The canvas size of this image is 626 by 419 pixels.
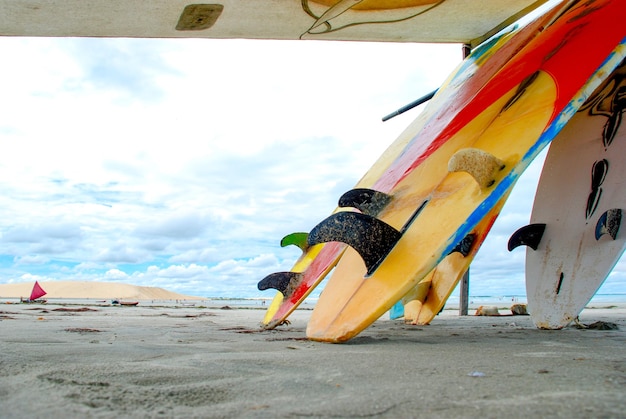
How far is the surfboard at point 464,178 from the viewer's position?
211 centimetres

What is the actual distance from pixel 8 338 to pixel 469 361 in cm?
196

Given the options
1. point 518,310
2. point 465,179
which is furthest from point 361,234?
point 518,310

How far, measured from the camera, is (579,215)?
3436mm

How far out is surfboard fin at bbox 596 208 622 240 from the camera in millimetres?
3164

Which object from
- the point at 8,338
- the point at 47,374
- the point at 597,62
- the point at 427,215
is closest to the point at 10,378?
the point at 47,374

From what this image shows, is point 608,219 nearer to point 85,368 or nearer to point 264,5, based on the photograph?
point 264,5

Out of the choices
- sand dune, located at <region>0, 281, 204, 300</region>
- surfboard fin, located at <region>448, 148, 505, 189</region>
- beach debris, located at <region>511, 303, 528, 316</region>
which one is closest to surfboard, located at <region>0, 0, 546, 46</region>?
surfboard fin, located at <region>448, 148, 505, 189</region>

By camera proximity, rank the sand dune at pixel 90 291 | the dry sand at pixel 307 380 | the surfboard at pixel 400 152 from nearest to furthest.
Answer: the dry sand at pixel 307 380 → the surfboard at pixel 400 152 → the sand dune at pixel 90 291

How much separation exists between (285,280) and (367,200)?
2.92ft

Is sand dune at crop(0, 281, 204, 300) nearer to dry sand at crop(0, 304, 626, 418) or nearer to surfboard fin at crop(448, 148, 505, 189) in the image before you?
dry sand at crop(0, 304, 626, 418)

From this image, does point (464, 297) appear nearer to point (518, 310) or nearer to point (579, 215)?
point (518, 310)

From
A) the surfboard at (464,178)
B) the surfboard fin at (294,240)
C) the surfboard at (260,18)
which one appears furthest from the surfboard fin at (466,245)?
the surfboard at (260,18)

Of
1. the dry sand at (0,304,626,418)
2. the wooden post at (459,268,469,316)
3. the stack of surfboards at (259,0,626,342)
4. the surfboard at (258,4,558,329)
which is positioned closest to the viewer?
the dry sand at (0,304,626,418)

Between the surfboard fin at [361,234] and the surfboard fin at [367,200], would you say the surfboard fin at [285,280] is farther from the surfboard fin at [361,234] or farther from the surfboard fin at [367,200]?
the surfboard fin at [361,234]
